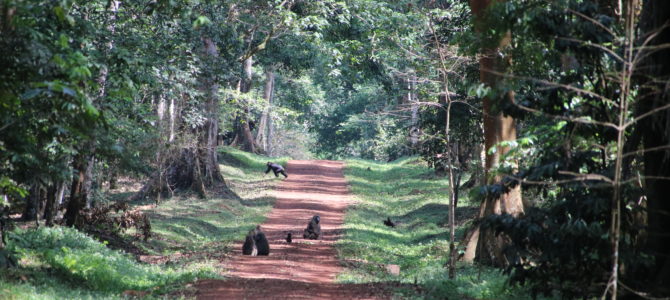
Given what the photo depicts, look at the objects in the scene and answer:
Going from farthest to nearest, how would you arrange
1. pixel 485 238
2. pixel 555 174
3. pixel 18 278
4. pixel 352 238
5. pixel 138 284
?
1. pixel 352 238
2. pixel 485 238
3. pixel 138 284
4. pixel 18 278
5. pixel 555 174

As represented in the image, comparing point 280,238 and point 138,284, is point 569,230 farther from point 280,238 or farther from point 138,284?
point 280,238

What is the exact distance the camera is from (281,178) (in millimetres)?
38094

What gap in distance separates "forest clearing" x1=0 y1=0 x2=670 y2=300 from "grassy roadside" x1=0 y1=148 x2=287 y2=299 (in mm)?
70

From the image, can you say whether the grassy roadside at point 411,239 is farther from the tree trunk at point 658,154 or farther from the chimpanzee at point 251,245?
the chimpanzee at point 251,245

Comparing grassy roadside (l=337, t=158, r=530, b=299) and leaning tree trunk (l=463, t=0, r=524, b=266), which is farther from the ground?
leaning tree trunk (l=463, t=0, r=524, b=266)

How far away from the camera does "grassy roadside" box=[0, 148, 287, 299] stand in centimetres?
1056

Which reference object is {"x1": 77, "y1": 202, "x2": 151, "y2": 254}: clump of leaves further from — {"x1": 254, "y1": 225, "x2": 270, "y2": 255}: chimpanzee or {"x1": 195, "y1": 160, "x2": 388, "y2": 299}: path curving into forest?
{"x1": 254, "y1": 225, "x2": 270, "y2": 255}: chimpanzee

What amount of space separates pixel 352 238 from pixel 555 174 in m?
13.0

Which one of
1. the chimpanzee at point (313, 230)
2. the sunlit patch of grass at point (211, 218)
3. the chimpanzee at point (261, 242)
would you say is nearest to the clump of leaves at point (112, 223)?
the sunlit patch of grass at point (211, 218)

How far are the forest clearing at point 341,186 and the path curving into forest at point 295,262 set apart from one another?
0.32 ft

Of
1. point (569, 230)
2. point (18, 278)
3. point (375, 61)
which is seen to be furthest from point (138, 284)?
point (375, 61)

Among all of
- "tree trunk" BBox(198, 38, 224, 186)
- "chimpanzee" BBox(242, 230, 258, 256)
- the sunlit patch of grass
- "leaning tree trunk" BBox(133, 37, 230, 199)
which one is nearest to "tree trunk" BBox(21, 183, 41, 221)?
the sunlit patch of grass

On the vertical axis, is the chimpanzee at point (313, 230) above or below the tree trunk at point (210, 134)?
below

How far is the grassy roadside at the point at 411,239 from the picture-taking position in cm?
1164
